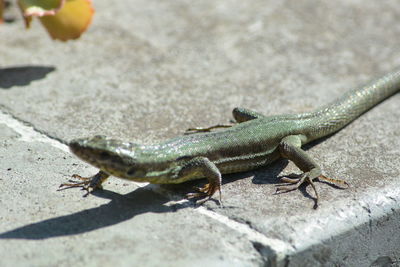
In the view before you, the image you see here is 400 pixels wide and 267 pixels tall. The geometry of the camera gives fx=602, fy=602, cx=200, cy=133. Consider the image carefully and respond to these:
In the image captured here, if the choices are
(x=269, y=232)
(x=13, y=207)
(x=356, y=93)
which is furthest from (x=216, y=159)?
(x=356, y=93)

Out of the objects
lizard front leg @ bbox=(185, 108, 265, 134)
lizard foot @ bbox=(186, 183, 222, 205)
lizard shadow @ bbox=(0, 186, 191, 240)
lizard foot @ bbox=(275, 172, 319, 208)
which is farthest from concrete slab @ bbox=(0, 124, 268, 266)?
lizard front leg @ bbox=(185, 108, 265, 134)

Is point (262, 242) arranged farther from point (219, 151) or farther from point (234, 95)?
point (234, 95)

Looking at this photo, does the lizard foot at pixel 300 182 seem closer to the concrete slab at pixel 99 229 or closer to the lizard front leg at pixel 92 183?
the concrete slab at pixel 99 229

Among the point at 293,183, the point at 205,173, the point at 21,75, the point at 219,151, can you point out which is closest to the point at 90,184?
the point at 205,173

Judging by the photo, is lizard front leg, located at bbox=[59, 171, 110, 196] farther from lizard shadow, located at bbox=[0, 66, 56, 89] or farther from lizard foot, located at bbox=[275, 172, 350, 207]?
lizard shadow, located at bbox=[0, 66, 56, 89]

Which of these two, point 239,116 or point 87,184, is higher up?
point 239,116
